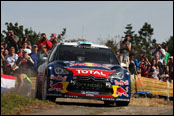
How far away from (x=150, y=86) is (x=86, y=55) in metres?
5.54

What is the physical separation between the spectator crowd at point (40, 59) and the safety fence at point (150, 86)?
0.39 m

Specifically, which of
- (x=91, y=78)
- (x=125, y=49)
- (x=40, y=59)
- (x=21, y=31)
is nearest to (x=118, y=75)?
(x=91, y=78)

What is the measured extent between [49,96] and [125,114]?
2.90 metres

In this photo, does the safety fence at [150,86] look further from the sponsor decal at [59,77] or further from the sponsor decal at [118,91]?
the sponsor decal at [59,77]

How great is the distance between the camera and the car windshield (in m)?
11.6

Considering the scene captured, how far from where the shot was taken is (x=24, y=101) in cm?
942

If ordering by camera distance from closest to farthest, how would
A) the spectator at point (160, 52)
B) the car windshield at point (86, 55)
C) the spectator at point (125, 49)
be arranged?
1. the car windshield at point (86, 55)
2. the spectator at point (125, 49)
3. the spectator at point (160, 52)

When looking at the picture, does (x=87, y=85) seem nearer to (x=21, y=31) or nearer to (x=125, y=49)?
(x=125, y=49)

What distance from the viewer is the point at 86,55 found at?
11.8m

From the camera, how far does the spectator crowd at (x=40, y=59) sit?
578 inches

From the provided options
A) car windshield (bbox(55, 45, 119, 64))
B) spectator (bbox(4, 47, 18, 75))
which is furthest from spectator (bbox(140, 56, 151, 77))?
car windshield (bbox(55, 45, 119, 64))

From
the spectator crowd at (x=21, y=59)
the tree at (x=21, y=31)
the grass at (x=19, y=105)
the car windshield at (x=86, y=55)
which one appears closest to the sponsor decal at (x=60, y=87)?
the grass at (x=19, y=105)

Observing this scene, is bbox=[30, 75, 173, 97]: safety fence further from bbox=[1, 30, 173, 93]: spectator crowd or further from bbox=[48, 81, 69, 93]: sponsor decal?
bbox=[48, 81, 69, 93]: sponsor decal

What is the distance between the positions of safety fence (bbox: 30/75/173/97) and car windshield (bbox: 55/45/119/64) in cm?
398
